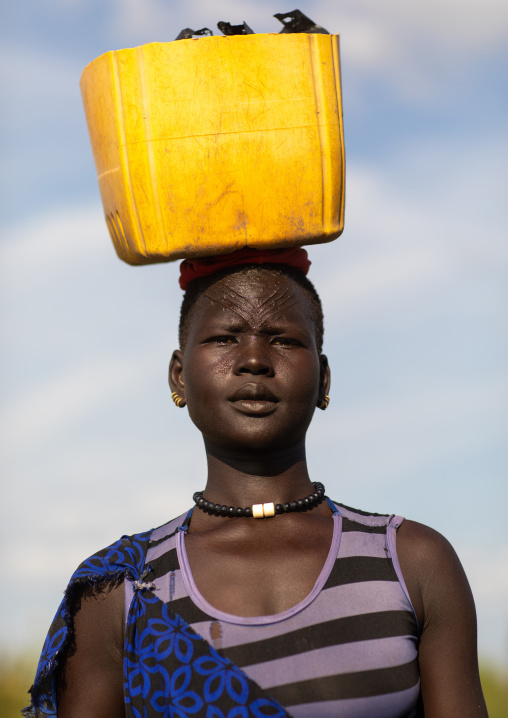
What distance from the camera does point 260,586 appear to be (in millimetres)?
3041

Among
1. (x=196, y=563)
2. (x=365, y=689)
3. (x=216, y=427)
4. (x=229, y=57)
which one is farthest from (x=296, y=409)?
(x=229, y=57)

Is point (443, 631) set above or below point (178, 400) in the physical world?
below

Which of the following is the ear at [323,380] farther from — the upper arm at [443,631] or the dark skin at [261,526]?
the upper arm at [443,631]

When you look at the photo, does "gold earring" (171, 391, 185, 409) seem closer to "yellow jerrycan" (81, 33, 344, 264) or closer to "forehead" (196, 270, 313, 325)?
"forehead" (196, 270, 313, 325)

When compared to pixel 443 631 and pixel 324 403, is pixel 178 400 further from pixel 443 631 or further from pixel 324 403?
pixel 443 631

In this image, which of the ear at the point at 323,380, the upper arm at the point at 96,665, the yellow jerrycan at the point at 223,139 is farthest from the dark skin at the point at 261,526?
the yellow jerrycan at the point at 223,139

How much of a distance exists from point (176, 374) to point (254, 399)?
1.53ft

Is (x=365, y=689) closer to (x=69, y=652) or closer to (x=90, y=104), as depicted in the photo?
(x=69, y=652)

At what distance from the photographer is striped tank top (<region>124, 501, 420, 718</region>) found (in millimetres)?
2881

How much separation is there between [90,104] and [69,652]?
1797 mm

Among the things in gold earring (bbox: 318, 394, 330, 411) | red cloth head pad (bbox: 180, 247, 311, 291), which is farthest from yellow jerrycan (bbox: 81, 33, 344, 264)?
gold earring (bbox: 318, 394, 330, 411)

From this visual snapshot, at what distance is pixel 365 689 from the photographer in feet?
9.48

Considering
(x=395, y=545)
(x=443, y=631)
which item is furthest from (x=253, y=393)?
(x=443, y=631)

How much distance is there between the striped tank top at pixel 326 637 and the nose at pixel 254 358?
596 mm
